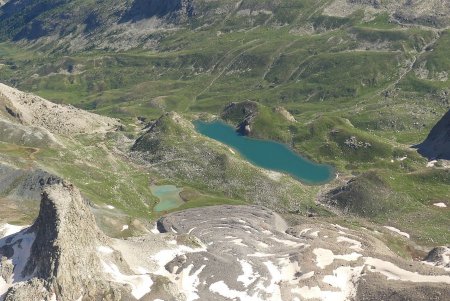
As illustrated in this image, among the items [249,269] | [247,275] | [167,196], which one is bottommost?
[167,196]

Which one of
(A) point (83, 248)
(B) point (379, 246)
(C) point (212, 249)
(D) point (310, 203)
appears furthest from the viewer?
(D) point (310, 203)

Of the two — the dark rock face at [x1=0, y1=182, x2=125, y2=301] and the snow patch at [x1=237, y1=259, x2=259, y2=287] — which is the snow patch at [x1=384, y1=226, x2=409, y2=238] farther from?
the dark rock face at [x1=0, y1=182, x2=125, y2=301]

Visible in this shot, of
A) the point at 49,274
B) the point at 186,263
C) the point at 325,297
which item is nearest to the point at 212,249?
the point at 186,263

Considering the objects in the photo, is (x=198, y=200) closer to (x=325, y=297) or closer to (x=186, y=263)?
(x=186, y=263)

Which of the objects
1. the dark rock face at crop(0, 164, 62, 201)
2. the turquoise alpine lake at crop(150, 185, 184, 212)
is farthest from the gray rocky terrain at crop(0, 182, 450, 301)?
the turquoise alpine lake at crop(150, 185, 184, 212)

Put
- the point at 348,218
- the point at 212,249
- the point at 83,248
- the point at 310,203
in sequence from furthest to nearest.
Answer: the point at 310,203 < the point at 348,218 < the point at 212,249 < the point at 83,248

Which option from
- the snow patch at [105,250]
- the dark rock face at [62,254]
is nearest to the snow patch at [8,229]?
the dark rock face at [62,254]

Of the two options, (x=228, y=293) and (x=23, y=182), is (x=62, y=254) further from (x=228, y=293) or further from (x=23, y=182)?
(x=23, y=182)

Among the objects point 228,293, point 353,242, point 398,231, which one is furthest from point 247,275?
point 398,231
